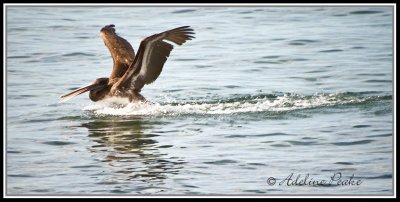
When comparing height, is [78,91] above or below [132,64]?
below

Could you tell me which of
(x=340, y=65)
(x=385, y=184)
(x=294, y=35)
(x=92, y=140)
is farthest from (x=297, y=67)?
(x=385, y=184)

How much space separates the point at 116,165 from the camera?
10305mm

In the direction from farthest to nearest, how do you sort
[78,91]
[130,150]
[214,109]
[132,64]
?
[78,91] < [214,109] < [132,64] < [130,150]

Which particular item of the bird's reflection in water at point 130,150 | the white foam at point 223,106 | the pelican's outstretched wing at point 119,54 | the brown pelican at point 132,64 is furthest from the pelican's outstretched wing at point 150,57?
the bird's reflection in water at point 130,150

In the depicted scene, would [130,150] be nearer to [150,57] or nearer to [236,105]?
[150,57]

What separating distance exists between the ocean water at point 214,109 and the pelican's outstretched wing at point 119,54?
53 centimetres

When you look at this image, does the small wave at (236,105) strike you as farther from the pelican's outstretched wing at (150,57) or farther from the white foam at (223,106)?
the pelican's outstretched wing at (150,57)

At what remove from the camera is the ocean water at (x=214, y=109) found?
32.2 ft

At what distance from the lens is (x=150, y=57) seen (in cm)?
1238

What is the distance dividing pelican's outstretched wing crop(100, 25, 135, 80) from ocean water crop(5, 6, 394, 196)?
53cm

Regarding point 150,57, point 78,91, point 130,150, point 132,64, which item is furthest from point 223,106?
point 130,150

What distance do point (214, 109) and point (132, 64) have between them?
3.87 feet

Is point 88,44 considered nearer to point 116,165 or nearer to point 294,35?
point 294,35

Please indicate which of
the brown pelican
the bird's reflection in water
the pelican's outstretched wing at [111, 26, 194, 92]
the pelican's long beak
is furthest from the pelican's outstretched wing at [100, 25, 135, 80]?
the bird's reflection in water
